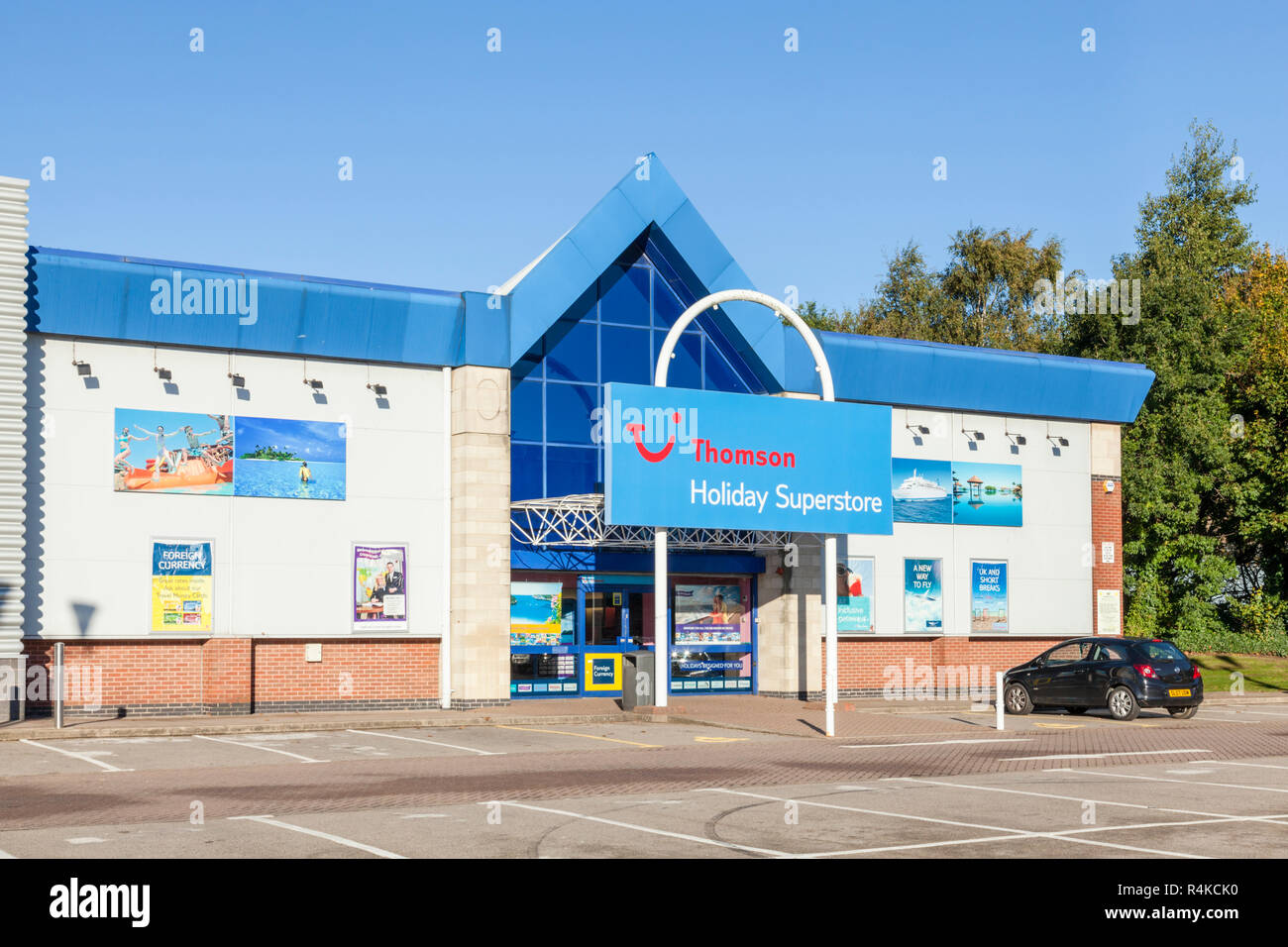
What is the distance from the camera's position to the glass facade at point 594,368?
28047 millimetres

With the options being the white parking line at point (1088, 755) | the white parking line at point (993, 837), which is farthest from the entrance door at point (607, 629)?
the white parking line at point (993, 837)

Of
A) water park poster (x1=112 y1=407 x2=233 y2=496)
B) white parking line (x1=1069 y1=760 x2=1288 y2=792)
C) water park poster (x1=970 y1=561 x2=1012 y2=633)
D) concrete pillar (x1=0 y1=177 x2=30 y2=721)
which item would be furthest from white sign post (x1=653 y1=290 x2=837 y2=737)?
concrete pillar (x1=0 y1=177 x2=30 y2=721)

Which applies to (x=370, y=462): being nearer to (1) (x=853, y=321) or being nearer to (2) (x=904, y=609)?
(2) (x=904, y=609)

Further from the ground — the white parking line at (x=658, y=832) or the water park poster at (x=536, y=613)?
the water park poster at (x=536, y=613)

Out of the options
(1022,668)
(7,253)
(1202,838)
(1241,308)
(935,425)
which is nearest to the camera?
(1202,838)

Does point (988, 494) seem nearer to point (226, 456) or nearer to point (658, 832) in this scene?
point (226, 456)

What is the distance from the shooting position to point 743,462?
26.5 meters

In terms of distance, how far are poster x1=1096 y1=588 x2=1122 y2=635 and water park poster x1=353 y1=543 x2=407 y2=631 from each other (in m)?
18.3

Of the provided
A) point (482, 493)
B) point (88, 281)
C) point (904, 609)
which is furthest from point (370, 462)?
point (904, 609)

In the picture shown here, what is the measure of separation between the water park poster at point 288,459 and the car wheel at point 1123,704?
15090 millimetres

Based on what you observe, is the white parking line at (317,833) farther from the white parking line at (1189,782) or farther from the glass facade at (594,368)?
the glass facade at (594,368)

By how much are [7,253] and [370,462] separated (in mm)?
7344

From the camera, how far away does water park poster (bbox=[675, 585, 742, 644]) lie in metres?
30.1

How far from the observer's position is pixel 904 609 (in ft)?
105
